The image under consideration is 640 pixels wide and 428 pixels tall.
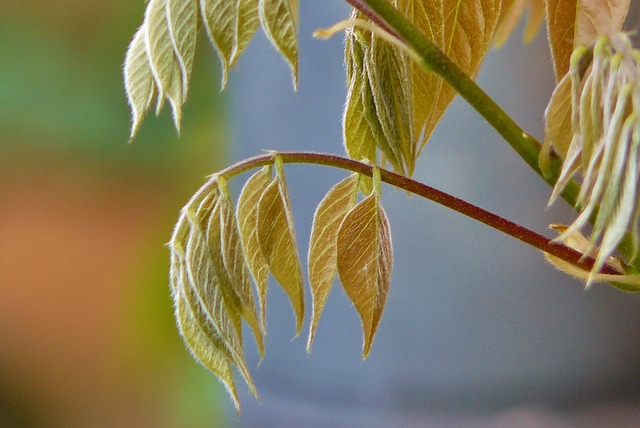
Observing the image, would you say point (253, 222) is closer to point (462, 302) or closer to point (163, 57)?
point (163, 57)

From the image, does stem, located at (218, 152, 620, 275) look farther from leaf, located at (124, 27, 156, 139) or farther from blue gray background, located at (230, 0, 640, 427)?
blue gray background, located at (230, 0, 640, 427)

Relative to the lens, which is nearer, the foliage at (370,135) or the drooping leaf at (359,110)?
the foliage at (370,135)

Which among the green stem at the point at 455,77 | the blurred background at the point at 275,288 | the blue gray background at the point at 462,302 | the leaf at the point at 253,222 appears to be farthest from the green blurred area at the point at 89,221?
the green stem at the point at 455,77

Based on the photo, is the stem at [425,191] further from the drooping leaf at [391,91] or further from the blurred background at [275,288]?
the blurred background at [275,288]

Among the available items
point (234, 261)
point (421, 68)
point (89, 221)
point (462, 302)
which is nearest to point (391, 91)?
point (421, 68)

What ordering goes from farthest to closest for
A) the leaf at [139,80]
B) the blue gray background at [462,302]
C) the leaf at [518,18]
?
1. the blue gray background at [462,302]
2. the leaf at [139,80]
3. the leaf at [518,18]

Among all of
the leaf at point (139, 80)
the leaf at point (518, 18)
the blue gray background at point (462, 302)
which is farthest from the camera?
the blue gray background at point (462, 302)
